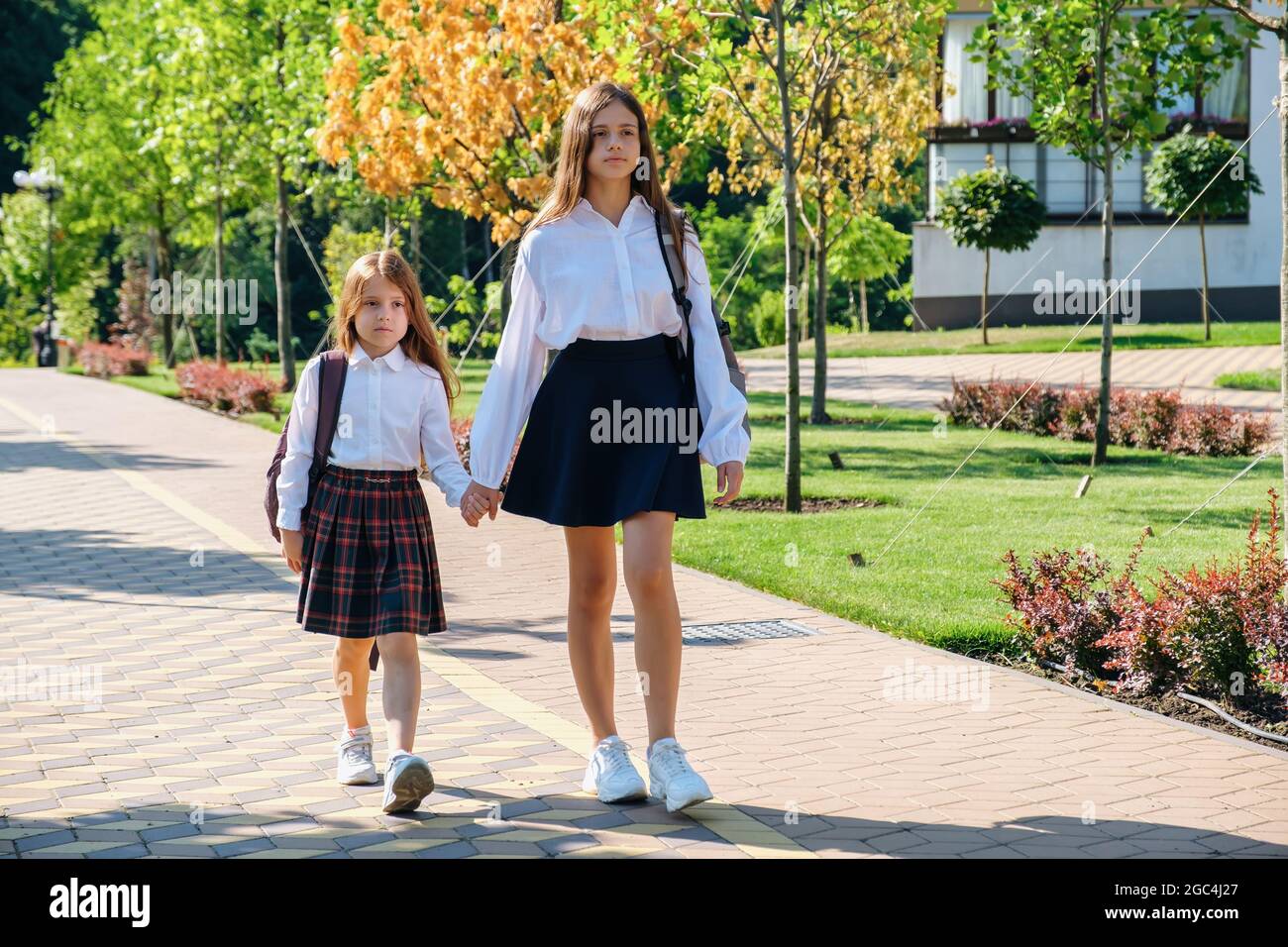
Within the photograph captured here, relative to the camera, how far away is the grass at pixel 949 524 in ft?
27.3

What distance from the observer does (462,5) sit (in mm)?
14367

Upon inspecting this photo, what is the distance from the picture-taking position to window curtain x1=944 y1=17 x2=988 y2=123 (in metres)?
40.5

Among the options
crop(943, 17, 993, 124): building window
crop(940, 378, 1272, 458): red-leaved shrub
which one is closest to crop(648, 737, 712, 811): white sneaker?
crop(940, 378, 1272, 458): red-leaved shrub

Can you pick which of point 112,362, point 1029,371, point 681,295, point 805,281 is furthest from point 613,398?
point 112,362

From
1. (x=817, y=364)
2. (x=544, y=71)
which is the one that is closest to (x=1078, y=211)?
(x=817, y=364)

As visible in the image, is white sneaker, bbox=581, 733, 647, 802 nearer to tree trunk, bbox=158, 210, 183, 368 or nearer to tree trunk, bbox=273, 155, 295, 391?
tree trunk, bbox=273, 155, 295, 391

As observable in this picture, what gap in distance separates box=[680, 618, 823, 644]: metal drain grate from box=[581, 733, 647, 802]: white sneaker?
2476 millimetres

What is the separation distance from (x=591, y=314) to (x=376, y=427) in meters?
0.79

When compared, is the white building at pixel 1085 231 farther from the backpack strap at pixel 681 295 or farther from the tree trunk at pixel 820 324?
the backpack strap at pixel 681 295

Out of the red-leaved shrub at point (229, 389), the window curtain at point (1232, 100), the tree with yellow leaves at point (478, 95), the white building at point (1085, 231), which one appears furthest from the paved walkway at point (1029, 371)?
the window curtain at point (1232, 100)

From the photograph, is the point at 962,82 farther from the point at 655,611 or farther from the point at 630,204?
the point at 655,611

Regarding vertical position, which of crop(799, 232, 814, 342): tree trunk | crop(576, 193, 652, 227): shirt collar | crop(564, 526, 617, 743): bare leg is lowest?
crop(564, 526, 617, 743): bare leg

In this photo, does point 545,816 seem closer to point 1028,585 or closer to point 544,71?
point 1028,585

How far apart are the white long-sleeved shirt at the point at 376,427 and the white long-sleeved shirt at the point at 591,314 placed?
19cm
